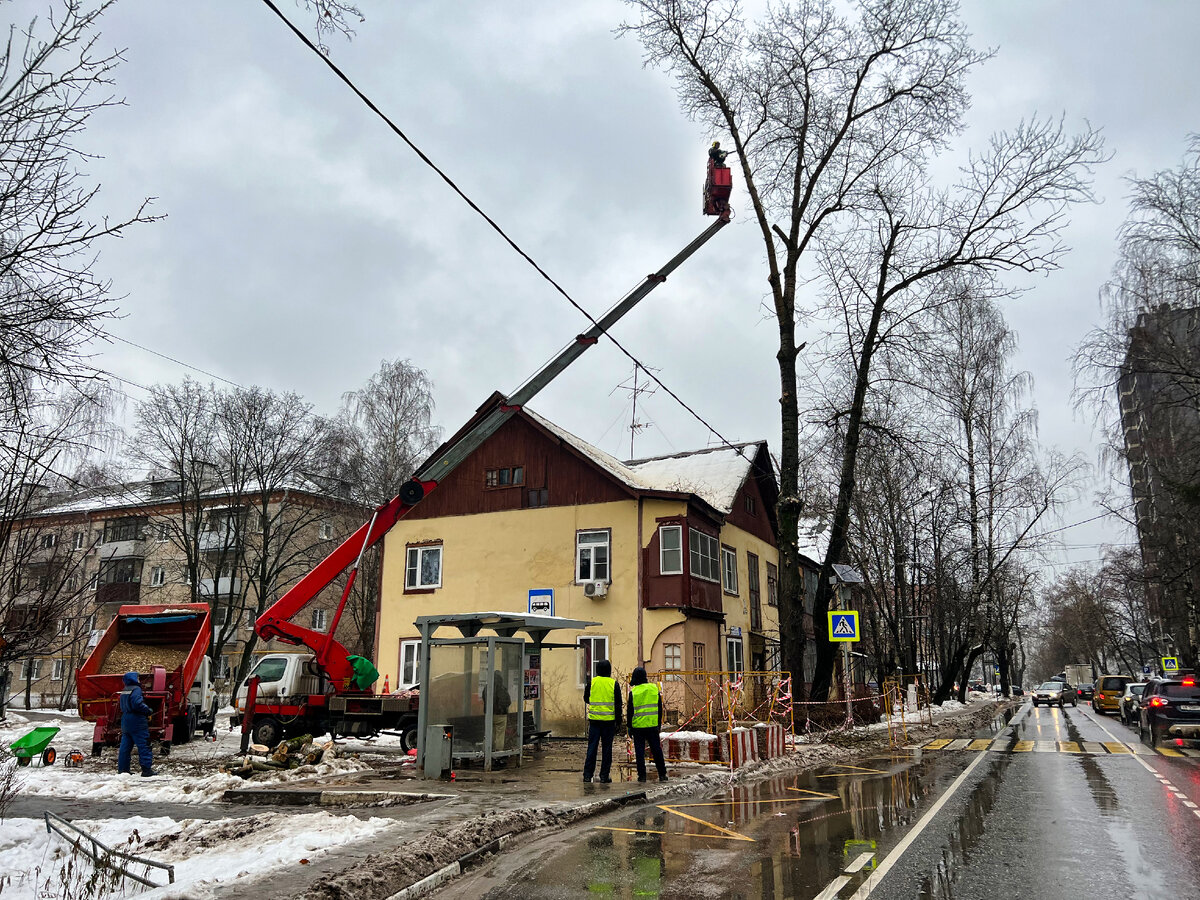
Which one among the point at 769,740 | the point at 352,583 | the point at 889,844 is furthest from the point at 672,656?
the point at 889,844

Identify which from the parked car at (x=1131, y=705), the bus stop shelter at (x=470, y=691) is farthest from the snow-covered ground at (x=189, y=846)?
the parked car at (x=1131, y=705)

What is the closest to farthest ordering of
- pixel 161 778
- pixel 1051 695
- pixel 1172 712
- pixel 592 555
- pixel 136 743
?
pixel 161 778 < pixel 136 743 < pixel 1172 712 < pixel 592 555 < pixel 1051 695

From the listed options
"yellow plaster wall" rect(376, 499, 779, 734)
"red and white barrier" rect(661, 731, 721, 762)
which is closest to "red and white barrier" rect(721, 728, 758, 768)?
"red and white barrier" rect(661, 731, 721, 762)

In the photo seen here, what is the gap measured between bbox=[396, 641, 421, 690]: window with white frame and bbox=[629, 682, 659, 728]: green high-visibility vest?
52.4 feet

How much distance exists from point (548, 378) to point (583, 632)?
10.8m

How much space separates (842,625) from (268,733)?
44.2 feet

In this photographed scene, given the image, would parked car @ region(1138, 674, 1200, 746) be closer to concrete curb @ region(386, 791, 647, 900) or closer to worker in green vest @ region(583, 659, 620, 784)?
worker in green vest @ region(583, 659, 620, 784)

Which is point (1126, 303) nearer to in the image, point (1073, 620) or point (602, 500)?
point (602, 500)

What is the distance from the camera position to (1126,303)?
20.8 m

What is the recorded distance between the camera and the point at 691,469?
111 ft

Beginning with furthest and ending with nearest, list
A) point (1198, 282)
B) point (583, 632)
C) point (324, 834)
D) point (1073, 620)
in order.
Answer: point (1073, 620)
point (583, 632)
point (1198, 282)
point (324, 834)

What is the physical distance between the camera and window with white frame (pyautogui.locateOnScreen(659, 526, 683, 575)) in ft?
84.2

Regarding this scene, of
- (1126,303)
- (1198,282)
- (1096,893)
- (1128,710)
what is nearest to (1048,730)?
(1128,710)

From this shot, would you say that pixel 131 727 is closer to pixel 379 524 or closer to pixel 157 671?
pixel 157 671
